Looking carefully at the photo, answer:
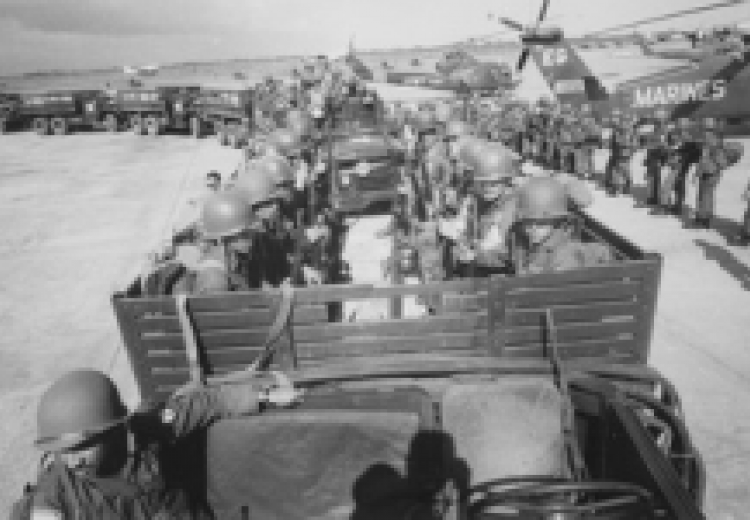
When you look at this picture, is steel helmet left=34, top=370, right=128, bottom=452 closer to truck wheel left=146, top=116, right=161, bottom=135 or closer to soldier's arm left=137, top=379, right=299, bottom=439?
soldier's arm left=137, top=379, right=299, bottom=439

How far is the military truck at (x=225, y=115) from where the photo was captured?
26.8m

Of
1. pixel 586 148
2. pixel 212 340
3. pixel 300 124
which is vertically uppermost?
pixel 300 124

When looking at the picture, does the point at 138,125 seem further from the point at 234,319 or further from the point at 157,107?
the point at 234,319

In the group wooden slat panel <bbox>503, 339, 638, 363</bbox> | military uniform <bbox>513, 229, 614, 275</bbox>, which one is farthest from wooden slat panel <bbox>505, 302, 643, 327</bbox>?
military uniform <bbox>513, 229, 614, 275</bbox>

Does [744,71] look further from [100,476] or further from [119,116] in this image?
[119,116]

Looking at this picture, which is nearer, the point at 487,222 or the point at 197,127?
the point at 487,222

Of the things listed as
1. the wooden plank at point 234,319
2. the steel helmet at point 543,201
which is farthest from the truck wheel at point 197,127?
the wooden plank at point 234,319

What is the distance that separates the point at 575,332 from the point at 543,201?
4.96ft

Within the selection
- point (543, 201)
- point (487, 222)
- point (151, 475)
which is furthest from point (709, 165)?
point (151, 475)

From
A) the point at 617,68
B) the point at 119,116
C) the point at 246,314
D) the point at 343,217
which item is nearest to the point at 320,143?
the point at 343,217

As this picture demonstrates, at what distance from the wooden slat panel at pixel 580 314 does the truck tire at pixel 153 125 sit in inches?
1303

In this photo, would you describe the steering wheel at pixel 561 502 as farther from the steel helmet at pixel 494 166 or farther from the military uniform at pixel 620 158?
the military uniform at pixel 620 158

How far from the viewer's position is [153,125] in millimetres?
31797

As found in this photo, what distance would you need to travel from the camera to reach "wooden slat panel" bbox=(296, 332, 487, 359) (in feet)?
11.9
